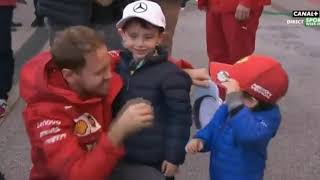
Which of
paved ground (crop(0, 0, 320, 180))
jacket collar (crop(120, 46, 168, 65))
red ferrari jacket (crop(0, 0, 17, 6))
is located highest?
jacket collar (crop(120, 46, 168, 65))

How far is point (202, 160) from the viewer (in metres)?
4.05

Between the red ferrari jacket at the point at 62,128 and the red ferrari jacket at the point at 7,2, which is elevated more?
the red ferrari jacket at the point at 62,128

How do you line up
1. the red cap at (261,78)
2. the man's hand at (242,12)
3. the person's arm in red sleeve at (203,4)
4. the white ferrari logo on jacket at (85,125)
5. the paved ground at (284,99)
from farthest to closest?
the person's arm in red sleeve at (203,4), the man's hand at (242,12), the paved ground at (284,99), the red cap at (261,78), the white ferrari logo on jacket at (85,125)

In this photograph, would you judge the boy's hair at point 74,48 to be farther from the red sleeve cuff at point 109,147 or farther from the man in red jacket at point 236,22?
the man in red jacket at point 236,22

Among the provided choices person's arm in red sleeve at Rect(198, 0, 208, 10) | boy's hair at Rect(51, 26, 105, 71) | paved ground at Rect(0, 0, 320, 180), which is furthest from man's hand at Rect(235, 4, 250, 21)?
boy's hair at Rect(51, 26, 105, 71)

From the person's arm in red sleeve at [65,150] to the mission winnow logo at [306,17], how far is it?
679 centimetres

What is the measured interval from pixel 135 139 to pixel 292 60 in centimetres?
445

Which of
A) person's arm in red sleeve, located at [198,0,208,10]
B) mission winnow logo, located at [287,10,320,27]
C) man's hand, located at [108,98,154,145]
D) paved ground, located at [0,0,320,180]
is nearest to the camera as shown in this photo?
man's hand, located at [108,98,154,145]

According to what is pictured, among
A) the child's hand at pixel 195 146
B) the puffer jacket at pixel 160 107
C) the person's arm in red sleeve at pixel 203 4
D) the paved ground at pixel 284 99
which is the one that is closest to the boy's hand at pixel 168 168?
the puffer jacket at pixel 160 107

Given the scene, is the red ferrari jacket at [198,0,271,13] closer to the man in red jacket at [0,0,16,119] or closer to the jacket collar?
the man in red jacket at [0,0,16,119]

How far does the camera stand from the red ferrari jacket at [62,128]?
2.12 m

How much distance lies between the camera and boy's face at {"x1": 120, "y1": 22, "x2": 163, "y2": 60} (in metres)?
2.56

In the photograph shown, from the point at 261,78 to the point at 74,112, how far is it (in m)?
0.75

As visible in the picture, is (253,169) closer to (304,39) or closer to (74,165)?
(74,165)
